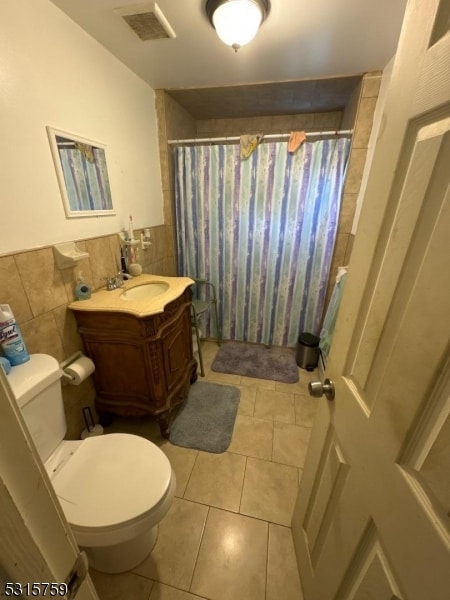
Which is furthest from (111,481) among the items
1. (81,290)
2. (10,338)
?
(81,290)

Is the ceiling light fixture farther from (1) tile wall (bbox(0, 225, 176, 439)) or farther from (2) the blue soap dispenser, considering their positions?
(2) the blue soap dispenser

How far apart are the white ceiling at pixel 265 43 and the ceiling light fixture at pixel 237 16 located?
5 cm

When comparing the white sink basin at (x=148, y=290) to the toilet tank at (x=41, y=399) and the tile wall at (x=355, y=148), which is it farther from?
the tile wall at (x=355, y=148)

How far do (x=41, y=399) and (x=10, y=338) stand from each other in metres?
0.26

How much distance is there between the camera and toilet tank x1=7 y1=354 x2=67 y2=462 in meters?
0.89

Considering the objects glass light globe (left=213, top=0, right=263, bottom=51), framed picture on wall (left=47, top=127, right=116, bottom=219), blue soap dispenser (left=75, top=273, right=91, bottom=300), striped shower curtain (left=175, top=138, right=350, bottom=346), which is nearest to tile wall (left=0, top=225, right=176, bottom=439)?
blue soap dispenser (left=75, top=273, right=91, bottom=300)

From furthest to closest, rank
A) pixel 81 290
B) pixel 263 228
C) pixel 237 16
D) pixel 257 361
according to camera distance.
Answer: pixel 257 361 < pixel 263 228 < pixel 81 290 < pixel 237 16

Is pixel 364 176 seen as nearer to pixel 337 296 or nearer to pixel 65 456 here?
pixel 337 296

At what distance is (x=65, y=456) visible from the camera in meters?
1.03

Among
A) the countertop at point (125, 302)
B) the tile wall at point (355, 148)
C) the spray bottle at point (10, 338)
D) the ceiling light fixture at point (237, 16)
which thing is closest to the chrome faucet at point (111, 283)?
the countertop at point (125, 302)

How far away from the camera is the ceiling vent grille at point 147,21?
3.71 ft

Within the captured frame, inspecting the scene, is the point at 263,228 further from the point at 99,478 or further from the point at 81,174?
the point at 99,478

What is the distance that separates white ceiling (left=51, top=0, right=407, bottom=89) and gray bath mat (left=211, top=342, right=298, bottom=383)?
2204 mm

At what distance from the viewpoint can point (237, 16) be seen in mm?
1090
